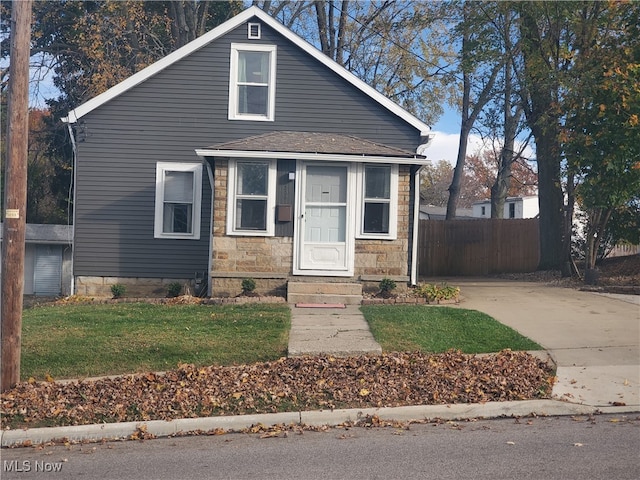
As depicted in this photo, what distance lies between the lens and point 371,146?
15211 millimetres

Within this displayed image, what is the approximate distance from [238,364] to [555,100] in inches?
480

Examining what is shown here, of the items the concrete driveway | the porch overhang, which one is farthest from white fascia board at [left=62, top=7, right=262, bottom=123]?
the concrete driveway

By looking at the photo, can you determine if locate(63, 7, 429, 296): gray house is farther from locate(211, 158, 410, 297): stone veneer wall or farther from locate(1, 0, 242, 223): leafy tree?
locate(1, 0, 242, 223): leafy tree

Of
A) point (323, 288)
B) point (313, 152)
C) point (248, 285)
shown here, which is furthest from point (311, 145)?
point (248, 285)

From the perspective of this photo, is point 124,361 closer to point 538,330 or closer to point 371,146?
point 538,330

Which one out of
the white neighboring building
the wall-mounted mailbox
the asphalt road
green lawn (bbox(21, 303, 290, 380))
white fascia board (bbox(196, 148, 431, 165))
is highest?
the white neighboring building

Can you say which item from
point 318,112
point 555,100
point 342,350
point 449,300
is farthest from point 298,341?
point 555,100

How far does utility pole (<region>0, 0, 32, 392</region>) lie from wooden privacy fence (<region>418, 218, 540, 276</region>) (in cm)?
1742

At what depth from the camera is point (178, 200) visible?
16641 millimetres

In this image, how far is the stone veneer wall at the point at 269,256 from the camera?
14.6 m

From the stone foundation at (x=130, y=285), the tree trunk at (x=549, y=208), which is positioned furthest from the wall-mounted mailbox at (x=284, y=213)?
the tree trunk at (x=549, y=208)

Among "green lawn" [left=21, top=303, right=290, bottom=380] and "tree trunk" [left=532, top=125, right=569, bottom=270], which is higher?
"tree trunk" [left=532, top=125, right=569, bottom=270]

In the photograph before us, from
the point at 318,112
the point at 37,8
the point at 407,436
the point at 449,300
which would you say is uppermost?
the point at 37,8
